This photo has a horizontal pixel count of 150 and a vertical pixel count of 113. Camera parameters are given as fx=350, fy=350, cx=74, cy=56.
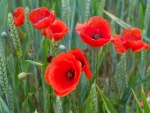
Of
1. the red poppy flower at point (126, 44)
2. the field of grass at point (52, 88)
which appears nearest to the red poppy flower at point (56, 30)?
the field of grass at point (52, 88)

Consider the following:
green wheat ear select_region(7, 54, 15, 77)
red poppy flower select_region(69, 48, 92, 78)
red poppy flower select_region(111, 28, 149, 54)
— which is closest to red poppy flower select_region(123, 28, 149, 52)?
red poppy flower select_region(111, 28, 149, 54)

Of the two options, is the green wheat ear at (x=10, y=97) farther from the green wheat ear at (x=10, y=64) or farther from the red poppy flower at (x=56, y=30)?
the red poppy flower at (x=56, y=30)

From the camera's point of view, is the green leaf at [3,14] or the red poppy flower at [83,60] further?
the green leaf at [3,14]

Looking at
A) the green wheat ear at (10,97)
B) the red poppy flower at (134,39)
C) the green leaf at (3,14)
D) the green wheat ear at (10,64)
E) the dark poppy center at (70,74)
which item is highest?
the green leaf at (3,14)

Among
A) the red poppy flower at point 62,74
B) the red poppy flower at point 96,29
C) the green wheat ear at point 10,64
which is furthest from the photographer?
the green wheat ear at point 10,64

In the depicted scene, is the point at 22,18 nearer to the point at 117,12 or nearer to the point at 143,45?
the point at 143,45

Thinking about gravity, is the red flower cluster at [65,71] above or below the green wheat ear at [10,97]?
above

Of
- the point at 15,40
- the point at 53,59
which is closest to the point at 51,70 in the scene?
the point at 53,59

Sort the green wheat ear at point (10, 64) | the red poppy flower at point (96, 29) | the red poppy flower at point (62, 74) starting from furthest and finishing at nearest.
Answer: the green wheat ear at point (10, 64), the red poppy flower at point (96, 29), the red poppy flower at point (62, 74)
